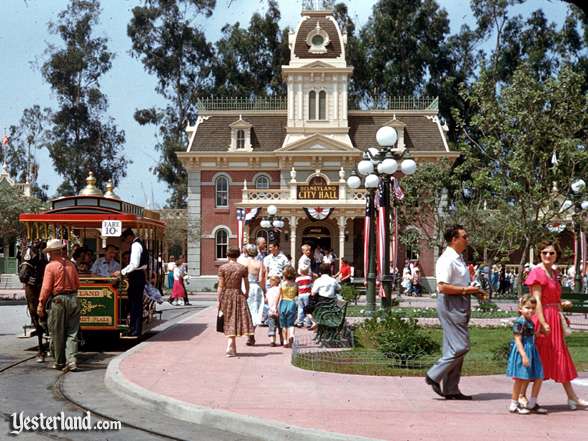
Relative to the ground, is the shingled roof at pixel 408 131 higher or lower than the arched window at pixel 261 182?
higher

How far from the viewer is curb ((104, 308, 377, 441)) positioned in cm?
747

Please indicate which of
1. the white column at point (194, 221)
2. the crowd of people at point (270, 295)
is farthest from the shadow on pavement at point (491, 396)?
the white column at point (194, 221)

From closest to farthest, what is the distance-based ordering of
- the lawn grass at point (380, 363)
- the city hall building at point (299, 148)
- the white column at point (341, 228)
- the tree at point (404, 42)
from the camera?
the lawn grass at point (380, 363)
the white column at point (341, 228)
the city hall building at point (299, 148)
the tree at point (404, 42)

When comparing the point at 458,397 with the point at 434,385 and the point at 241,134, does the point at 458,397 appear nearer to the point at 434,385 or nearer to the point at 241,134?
the point at 434,385

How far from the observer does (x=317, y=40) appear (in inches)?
1853

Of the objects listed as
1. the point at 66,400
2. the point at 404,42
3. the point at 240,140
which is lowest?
the point at 66,400

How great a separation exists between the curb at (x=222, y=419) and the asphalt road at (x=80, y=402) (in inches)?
3.8

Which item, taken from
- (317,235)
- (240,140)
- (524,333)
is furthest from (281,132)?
(524,333)

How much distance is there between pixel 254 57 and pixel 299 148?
17282 millimetres

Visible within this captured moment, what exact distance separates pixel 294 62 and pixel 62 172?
20.9 metres

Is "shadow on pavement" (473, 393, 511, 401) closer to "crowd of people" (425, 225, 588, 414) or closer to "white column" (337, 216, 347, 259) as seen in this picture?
"crowd of people" (425, 225, 588, 414)

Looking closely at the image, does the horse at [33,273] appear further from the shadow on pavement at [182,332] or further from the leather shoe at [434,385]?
the leather shoe at [434,385]

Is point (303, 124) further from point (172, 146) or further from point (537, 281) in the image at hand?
point (537, 281)

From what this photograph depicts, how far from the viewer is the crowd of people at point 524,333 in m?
8.55
